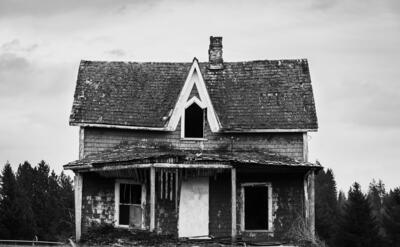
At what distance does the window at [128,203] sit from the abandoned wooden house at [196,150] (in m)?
0.04

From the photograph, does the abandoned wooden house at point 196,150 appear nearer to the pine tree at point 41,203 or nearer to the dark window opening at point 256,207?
the dark window opening at point 256,207

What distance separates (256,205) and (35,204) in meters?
57.5

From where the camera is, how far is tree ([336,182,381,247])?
191ft

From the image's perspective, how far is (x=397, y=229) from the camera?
201 ft

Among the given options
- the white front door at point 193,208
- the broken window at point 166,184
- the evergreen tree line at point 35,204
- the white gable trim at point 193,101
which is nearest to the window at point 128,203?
the broken window at point 166,184

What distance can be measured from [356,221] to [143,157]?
38.3m

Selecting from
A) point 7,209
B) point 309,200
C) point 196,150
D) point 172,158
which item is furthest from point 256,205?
point 7,209

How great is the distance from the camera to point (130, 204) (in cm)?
2697

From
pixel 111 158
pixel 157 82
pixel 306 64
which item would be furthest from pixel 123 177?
pixel 306 64

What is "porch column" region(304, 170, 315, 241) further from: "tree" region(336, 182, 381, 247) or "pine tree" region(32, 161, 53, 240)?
"pine tree" region(32, 161, 53, 240)

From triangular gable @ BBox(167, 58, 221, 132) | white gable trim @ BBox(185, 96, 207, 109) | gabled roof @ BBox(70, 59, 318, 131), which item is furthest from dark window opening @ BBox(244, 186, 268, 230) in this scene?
white gable trim @ BBox(185, 96, 207, 109)

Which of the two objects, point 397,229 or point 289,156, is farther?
point 397,229

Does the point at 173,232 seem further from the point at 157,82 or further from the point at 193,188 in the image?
the point at 157,82

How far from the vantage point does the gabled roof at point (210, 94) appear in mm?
27734
